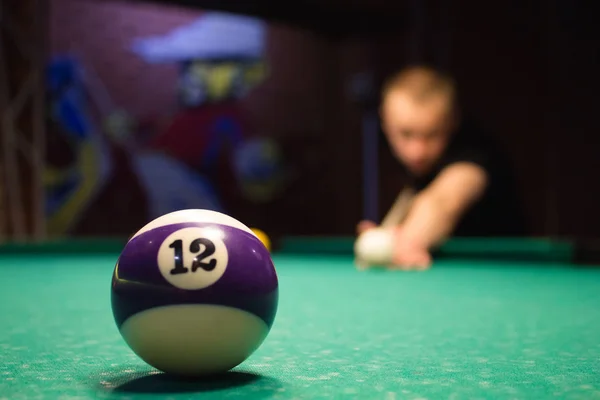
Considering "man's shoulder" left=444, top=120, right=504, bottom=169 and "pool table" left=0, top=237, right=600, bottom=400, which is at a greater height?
"man's shoulder" left=444, top=120, right=504, bottom=169

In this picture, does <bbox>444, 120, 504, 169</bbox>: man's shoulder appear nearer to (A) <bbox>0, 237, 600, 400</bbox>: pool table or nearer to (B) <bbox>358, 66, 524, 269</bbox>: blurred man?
(B) <bbox>358, 66, 524, 269</bbox>: blurred man

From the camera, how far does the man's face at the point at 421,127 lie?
5.28 metres

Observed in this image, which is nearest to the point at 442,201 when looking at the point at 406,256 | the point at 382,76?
the point at 406,256

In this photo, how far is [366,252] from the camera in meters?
4.31

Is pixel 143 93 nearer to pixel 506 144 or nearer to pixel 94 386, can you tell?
pixel 506 144

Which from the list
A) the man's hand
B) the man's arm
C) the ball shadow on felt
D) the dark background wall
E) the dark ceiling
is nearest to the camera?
the ball shadow on felt

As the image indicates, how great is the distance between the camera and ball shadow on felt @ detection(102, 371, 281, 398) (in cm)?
133

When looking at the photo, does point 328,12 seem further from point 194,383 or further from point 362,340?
point 194,383

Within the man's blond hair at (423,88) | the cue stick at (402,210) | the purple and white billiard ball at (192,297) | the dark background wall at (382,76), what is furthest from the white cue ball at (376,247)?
the dark background wall at (382,76)

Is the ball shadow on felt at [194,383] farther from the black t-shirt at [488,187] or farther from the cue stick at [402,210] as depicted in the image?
the cue stick at [402,210]

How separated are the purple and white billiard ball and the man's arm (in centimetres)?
307

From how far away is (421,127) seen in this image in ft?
17.4

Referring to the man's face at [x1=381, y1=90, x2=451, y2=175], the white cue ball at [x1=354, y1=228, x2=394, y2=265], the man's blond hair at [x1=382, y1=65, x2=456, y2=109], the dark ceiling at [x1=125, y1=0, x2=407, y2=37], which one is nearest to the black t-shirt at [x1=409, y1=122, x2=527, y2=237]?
the man's face at [x1=381, y1=90, x2=451, y2=175]

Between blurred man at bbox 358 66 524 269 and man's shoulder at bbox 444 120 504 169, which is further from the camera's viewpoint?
man's shoulder at bbox 444 120 504 169
